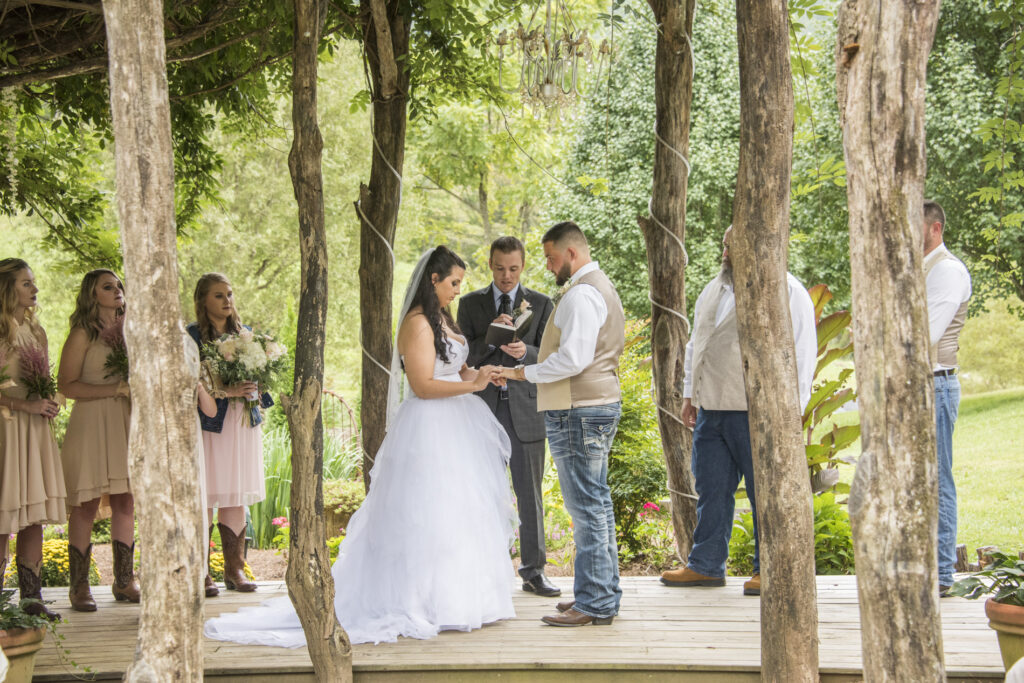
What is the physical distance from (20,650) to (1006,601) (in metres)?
3.82

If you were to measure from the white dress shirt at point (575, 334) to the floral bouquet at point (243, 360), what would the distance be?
1703 millimetres

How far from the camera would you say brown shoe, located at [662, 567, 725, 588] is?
5141 millimetres

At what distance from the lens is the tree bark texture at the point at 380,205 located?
533 centimetres

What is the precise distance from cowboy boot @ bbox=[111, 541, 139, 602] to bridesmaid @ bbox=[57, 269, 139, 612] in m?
0.16

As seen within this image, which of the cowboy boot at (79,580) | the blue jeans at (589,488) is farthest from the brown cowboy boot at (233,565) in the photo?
the blue jeans at (589,488)

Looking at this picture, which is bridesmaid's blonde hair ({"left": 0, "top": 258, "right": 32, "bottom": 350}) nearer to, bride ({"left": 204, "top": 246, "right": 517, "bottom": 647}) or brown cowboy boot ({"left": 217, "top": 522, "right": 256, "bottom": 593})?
brown cowboy boot ({"left": 217, "top": 522, "right": 256, "bottom": 593})

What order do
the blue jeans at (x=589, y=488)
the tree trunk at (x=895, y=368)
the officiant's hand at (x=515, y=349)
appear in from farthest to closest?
the officiant's hand at (x=515, y=349) < the blue jeans at (x=589, y=488) < the tree trunk at (x=895, y=368)

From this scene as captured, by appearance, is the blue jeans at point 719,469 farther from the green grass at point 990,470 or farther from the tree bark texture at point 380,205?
the green grass at point 990,470

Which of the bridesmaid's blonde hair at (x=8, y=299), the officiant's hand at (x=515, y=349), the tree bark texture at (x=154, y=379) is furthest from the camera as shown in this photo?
the officiant's hand at (x=515, y=349)

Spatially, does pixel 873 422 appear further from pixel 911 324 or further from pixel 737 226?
pixel 737 226

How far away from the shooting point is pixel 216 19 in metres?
5.54

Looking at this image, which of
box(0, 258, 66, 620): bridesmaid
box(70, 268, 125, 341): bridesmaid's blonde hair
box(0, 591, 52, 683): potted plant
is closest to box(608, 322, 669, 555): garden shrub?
box(70, 268, 125, 341): bridesmaid's blonde hair

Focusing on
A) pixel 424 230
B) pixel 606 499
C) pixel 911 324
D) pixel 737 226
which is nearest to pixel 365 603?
pixel 606 499

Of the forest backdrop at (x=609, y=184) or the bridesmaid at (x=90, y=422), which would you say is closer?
the bridesmaid at (x=90, y=422)
